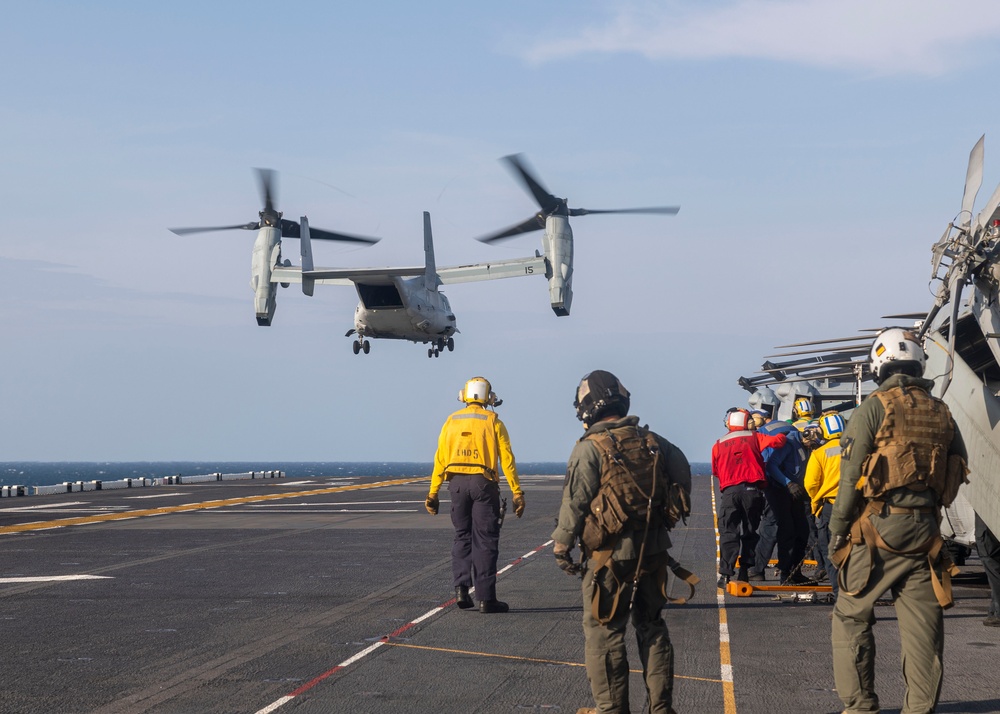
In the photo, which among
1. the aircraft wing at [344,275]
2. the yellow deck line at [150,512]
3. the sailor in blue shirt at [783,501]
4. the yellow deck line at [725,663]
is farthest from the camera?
the aircraft wing at [344,275]

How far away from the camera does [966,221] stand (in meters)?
9.98

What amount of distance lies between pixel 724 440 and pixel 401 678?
6.34m

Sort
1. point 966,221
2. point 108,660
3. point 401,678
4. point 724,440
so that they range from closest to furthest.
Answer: point 401,678 < point 108,660 < point 966,221 < point 724,440

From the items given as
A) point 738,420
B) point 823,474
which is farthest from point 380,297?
point 823,474

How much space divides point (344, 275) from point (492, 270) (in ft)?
24.6

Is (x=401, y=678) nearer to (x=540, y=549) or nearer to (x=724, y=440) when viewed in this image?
(x=724, y=440)

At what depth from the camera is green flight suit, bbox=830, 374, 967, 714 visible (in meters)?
5.94

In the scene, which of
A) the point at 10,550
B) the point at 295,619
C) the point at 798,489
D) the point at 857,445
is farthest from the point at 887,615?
the point at 10,550

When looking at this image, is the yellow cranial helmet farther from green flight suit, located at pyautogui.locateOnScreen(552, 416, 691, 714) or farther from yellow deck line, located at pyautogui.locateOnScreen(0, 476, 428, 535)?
yellow deck line, located at pyautogui.locateOnScreen(0, 476, 428, 535)

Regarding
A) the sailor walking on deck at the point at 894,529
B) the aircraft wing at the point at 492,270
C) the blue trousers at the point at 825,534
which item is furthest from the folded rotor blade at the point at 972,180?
the aircraft wing at the point at 492,270

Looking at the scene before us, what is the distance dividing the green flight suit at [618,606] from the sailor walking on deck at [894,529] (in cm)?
102

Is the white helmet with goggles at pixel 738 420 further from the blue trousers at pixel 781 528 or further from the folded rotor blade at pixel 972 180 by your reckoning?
the folded rotor blade at pixel 972 180

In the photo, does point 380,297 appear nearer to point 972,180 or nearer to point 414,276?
point 414,276

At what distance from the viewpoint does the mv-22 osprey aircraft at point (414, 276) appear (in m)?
43.3
